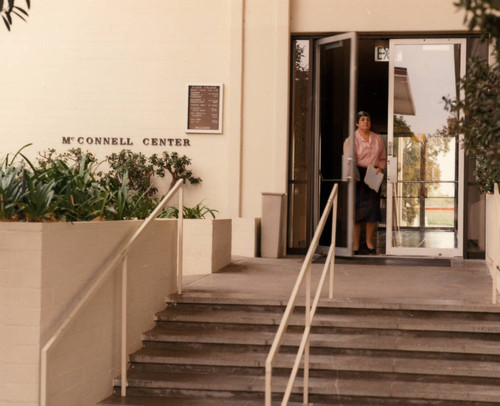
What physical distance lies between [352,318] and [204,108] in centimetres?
486

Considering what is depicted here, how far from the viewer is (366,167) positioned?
942 centimetres

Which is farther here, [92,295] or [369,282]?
[369,282]

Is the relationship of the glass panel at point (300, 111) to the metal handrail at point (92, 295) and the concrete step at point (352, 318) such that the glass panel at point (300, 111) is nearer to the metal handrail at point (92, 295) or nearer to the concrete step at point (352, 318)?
the concrete step at point (352, 318)

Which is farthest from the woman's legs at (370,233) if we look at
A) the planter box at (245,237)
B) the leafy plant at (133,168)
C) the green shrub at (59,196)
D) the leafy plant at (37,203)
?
the leafy plant at (37,203)

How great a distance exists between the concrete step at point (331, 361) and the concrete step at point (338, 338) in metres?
0.05

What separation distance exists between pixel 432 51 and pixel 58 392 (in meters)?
6.66

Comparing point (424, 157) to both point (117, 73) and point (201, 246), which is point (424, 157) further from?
point (117, 73)

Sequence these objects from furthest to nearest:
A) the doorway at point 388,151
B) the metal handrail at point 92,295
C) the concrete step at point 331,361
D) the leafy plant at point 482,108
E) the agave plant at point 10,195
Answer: the doorway at point 388,151 → the concrete step at point 331,361 → the agave plant at point 10,195 → the metal handrail at point 92,295 → the leafy plant at point 482,108

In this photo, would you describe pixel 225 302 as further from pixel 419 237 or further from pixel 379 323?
pixel 419 237

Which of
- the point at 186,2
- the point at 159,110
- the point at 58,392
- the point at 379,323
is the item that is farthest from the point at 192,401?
the point at 186,2

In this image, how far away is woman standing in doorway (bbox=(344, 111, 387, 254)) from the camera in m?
9.38

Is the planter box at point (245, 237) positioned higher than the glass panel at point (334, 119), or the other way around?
the glass panel at point (334, 119)

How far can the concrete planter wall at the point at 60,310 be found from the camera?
4227mm

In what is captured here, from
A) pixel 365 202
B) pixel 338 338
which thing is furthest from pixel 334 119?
pixel 338 338
